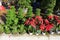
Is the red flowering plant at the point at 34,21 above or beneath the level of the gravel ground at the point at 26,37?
above

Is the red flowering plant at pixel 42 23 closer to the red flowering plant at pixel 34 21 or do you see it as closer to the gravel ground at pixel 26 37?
the red flowering plant at pixel 34 21

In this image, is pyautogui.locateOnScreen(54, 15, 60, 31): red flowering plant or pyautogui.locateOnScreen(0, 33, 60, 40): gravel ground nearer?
pyautogui.locateOnScreen(0, 33, 60, 40): gravel ground

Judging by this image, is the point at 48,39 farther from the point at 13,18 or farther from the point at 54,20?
the point at 13,18

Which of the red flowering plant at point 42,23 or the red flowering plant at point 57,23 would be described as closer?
the red flowering plant at point 42,23

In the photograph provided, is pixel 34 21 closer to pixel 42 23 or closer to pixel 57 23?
pixel 42 23

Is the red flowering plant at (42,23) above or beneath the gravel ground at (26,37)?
above

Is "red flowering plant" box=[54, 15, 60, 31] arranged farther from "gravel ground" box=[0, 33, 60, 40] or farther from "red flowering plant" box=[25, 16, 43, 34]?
"red flowering plant" box=[25, 16, 43, 34]

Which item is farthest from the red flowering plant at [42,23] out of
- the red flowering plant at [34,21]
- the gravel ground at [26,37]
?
the gravel ground at [26,37]

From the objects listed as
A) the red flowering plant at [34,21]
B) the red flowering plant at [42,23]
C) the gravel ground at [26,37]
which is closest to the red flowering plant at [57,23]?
the red flowering plant at [42,23]

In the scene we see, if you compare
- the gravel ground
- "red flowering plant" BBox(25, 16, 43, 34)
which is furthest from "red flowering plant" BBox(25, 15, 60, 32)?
the gravel ground

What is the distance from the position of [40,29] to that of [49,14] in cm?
59

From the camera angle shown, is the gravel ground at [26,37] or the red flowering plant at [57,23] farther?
the red flowering plant at [57,23]

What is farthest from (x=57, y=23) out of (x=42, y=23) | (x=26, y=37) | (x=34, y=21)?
(x=26, y=37)

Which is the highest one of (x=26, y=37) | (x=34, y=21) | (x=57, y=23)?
(x=34, y=21)
